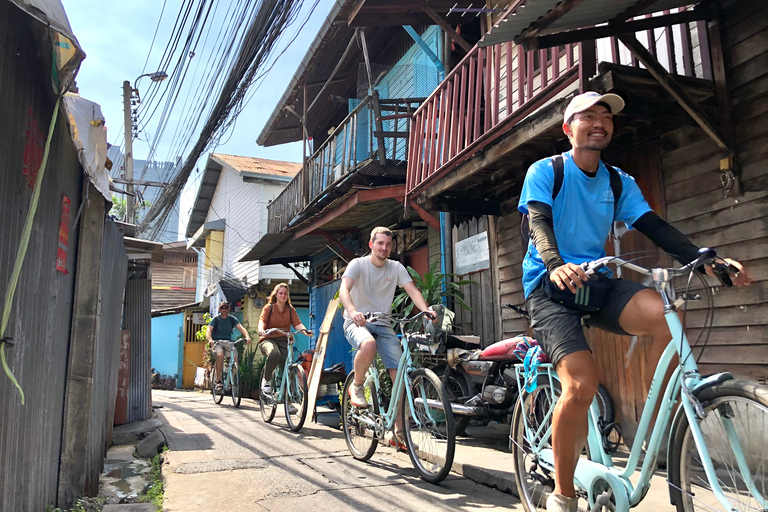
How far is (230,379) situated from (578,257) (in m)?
9.11

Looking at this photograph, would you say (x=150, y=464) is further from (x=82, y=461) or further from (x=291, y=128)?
(x=291, y=128)

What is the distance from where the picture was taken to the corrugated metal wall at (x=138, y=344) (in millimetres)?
7754

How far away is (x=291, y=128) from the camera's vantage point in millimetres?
15172

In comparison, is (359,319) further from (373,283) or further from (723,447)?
(723,447)

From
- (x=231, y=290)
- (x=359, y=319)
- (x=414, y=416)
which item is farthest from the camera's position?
(x=231, y=290)

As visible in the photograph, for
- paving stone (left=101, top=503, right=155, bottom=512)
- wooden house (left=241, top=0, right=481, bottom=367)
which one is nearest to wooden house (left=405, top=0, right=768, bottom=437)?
wooden house (left=241, top=0, right=481, bottom=367)

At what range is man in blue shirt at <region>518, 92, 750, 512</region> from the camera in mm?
2346

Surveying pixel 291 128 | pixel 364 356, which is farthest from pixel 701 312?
pixel 291 128

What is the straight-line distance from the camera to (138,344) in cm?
788

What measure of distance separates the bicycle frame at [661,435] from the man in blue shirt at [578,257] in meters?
0.08

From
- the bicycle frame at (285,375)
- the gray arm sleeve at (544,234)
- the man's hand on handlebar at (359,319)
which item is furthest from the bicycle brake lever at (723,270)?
the bicycle frame at (285,375)

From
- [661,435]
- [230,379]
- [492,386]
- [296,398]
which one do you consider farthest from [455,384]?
[230,379]

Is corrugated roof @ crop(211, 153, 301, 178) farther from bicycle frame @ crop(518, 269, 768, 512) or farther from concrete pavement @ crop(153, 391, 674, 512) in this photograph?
bicycle frame @ crop(518, 269, 768, 512)

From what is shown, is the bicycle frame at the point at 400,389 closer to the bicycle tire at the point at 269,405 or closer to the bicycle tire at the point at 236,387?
the bicycle tire at the point at 269,405
